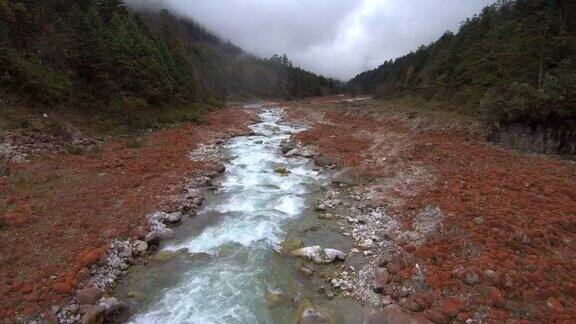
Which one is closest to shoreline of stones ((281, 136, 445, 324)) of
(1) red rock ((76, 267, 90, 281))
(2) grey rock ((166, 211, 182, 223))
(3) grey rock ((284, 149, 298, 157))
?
(2) grey rock ((166, 211, 182, 223))

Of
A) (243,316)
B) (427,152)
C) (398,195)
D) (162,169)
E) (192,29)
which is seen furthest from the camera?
(192,29)

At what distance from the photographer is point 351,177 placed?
818 inches

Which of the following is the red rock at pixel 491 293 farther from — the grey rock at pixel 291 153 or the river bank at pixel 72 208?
the grey rock at pixel 291 153

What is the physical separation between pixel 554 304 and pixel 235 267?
30.1ft

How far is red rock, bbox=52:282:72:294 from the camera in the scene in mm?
9922

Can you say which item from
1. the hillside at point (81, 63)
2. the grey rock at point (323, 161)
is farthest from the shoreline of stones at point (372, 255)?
the hillside at point (81, 63)

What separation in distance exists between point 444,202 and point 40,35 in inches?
1522

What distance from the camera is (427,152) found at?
2378 centimetres

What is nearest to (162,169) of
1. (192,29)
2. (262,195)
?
(262,195)

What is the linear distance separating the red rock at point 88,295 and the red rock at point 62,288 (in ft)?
0.82

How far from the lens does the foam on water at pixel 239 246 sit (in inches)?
393

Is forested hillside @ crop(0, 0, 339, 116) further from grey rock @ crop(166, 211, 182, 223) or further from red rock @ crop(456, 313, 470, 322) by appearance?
red rock @ crop(456, 313, 470, 322)

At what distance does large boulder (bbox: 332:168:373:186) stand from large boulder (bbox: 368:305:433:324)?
11.1 meters

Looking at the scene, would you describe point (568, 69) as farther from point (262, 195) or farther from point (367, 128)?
point (262, 195)
